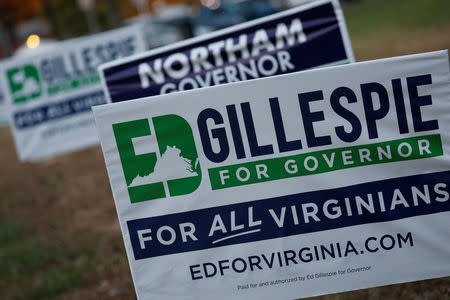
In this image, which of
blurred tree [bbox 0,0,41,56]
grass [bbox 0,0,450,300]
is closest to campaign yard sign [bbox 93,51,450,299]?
grass [bbox 0,0,450,300]

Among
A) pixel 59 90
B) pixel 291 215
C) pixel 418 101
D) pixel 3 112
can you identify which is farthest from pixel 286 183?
pixel 3 112

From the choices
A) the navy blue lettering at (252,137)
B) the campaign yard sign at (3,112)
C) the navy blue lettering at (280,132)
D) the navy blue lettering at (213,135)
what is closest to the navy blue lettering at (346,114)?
the navy blue lettering at (280,132)

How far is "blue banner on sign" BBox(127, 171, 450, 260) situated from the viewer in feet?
11.6

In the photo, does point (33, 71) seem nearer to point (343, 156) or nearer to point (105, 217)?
point (105, 217)

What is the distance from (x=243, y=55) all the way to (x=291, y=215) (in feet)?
7.27

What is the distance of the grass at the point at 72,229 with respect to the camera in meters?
5.80

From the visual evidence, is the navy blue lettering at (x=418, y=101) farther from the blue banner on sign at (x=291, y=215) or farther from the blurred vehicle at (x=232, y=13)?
the blurred vehicle at (x=232, y=13)

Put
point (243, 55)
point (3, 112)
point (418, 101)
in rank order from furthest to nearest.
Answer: point (3, 112)
point (243, 55)
point (418, 101)

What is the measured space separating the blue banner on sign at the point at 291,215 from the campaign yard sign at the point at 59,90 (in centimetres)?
684

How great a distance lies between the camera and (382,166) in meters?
3.53

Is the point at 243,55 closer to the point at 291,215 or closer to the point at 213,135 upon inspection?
the point at 213,135

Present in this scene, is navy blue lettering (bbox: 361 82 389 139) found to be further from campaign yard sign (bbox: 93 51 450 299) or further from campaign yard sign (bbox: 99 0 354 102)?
campaign yard sign (bbox: 99 0 354 102)

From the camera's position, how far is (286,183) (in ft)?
11.7

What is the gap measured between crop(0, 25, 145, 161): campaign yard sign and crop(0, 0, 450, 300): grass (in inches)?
32.2
